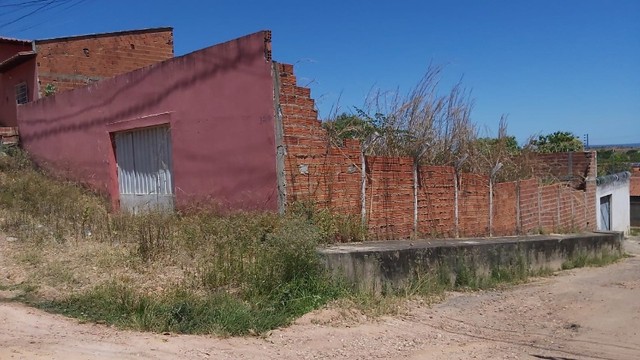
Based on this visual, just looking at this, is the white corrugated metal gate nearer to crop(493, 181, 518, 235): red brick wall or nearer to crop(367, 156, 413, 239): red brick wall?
crop(367, 156, 413, 239): red brick wall

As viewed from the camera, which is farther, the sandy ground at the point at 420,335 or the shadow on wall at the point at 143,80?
the shadow on wall at the point at 143,80

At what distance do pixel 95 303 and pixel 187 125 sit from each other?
417 centimetres

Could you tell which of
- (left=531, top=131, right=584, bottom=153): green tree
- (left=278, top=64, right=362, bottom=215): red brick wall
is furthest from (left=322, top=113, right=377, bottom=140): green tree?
→ (left=531, top=131, right=584, bottom=153): green tree

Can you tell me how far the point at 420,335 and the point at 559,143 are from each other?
17.7 m

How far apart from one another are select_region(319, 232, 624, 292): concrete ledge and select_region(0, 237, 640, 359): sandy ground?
545 mm

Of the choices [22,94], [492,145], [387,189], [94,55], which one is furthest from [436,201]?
[22,94]

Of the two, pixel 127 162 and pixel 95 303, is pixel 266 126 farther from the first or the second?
pixel 127 162

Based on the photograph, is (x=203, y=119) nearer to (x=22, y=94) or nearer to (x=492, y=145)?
(x=492, y=145)

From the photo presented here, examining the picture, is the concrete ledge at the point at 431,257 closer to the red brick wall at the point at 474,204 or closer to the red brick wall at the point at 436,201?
the red brick wall at the point at 436,201

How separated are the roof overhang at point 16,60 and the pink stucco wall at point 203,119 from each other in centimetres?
630

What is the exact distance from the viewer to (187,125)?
28.9 ft

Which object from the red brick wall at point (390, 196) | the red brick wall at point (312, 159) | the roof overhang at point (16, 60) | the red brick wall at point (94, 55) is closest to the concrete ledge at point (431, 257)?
the red brick wall at point (390, 196)

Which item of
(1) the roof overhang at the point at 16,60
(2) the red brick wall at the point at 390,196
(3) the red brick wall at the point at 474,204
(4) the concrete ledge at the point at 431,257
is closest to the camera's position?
(4) the concrete ledge at the point at 431,257

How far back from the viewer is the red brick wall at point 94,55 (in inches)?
674
